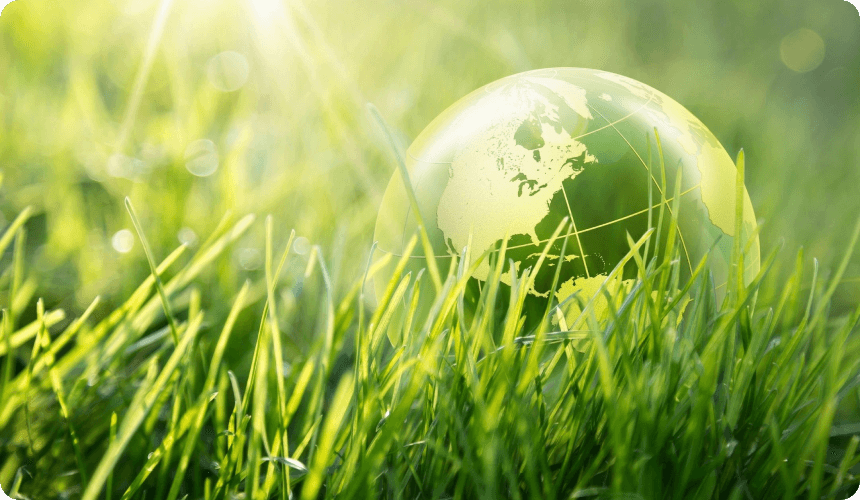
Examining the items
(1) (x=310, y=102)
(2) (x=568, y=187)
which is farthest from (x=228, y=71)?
(2) (x=568, y=187)

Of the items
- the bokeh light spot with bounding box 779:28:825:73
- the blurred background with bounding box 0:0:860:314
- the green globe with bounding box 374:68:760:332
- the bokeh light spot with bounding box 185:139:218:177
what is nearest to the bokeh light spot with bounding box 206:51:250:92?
the blurred background with bounding box 0:0:860:314

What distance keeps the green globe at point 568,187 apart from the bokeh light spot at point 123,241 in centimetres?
76

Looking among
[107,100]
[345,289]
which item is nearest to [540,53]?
[107,100]

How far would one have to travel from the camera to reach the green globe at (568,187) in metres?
1.45

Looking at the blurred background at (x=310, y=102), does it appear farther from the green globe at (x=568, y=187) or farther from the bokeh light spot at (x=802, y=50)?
the green globe at (x=568, y=187)

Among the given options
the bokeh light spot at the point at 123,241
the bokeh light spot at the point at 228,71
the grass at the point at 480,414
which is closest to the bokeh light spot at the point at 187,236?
the bokeh light spot at the point at 123,241

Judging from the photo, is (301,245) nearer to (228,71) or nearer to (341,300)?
(341,300)

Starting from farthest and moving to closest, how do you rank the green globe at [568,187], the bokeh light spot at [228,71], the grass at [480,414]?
the bokeh light spot at [228,71] < the green globe at [568,187] < the grass at [480,414]

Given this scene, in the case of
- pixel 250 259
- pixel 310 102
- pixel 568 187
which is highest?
pixel 310 102

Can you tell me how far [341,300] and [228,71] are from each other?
8.13 ft

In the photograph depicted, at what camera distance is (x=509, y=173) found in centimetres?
151

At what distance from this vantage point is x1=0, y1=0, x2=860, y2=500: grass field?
95 cm

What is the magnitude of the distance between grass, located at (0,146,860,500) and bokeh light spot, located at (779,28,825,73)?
14.8 feet

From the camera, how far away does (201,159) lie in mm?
2266
